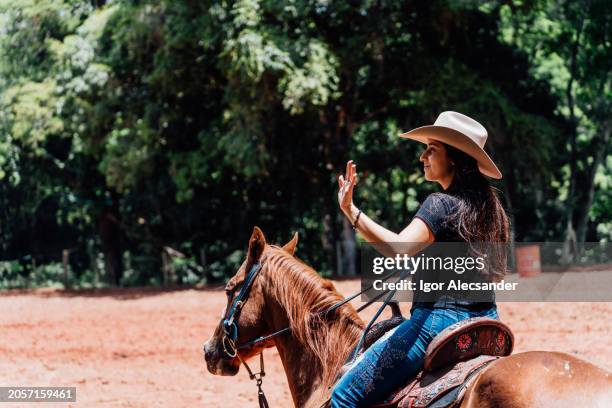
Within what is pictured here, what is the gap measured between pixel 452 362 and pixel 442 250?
0.50m

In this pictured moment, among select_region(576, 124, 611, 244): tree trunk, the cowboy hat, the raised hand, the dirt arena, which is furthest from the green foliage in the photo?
the raised hand

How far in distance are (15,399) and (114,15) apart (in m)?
17.8

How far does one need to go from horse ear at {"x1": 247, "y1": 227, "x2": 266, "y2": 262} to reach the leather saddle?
1222 mm

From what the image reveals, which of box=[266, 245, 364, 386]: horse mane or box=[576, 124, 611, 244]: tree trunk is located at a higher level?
box=[266, 245, 364, 386]: horse mane

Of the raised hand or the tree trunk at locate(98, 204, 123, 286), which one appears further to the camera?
the tree trunk at locate(98, 204, 123, 286)

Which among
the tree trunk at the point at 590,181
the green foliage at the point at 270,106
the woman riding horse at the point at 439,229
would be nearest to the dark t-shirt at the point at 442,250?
the woman riding horse at the point at 439,229

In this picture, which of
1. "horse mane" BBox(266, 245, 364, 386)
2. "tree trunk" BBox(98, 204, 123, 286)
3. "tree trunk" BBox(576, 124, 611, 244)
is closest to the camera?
"horse mane" BBox(266, 245, 364, 386)

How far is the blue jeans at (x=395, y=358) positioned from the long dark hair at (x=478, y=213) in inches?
10.8

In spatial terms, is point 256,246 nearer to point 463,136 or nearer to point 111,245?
point 463,136

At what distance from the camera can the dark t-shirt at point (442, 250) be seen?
11.2ft

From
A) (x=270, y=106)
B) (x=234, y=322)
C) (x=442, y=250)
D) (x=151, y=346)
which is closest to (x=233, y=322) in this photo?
(x=234, y=322)

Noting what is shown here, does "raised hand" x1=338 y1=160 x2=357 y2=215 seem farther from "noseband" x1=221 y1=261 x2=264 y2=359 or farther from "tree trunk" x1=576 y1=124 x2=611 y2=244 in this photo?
"tree trunk" x1=576 y1=124 x2=611 y2=244

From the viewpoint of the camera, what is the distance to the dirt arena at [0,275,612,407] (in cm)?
934

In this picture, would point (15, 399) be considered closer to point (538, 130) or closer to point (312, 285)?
point (312, 285)
